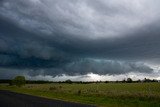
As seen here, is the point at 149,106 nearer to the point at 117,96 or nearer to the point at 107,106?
the point at 107,106

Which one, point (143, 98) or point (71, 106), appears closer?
point (71, 106)

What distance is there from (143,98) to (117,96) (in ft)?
19.0

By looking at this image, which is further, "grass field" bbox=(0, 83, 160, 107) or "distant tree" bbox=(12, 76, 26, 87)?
"distant tree" bbox=(12, 76, 26, 87)

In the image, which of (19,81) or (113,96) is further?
(19,81)

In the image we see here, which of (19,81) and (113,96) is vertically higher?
(19,81)

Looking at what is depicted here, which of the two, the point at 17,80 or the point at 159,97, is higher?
the point at 17,80

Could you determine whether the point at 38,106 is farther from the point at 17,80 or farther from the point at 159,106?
the point at 17,80

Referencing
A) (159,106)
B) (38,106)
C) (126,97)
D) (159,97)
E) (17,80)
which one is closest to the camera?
(38,106)

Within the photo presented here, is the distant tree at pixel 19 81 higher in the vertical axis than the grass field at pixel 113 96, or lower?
higher

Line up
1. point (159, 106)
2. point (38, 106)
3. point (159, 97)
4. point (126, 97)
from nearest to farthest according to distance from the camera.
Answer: point (38, 106) → point (159, 106) → point (159, 97) → point (126, 97)

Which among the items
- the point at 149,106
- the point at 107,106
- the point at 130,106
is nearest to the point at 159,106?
the point at 149,106

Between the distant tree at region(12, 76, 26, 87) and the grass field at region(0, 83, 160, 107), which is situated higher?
the distant tree at region(12, 76, 26, 87)

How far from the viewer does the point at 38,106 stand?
2775 centimetres

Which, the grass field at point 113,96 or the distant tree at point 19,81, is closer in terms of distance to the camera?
the grass field at point 113,96
